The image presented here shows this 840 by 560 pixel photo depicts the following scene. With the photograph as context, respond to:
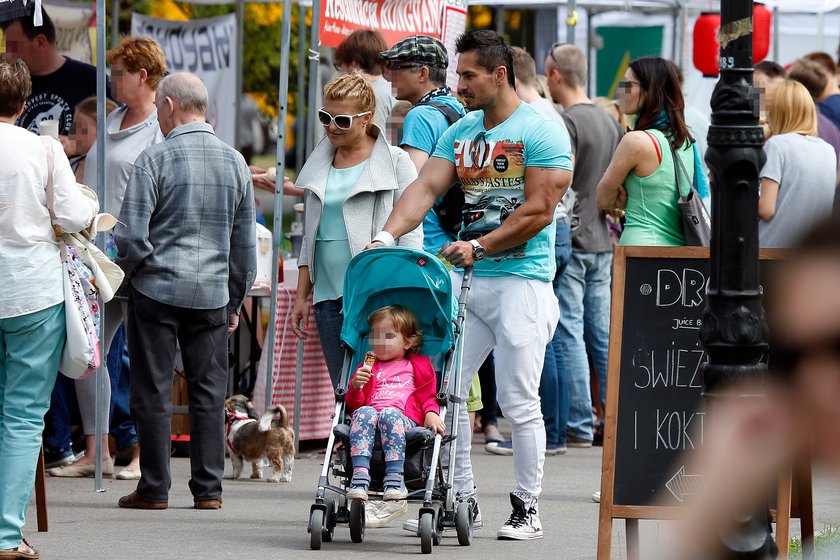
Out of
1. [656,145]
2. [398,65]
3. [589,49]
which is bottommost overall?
[656,145]

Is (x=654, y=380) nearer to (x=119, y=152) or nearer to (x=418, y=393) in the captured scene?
(x=418, y=393)

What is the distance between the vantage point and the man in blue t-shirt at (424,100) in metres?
7.03

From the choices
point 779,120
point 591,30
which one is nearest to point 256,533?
point 779,120

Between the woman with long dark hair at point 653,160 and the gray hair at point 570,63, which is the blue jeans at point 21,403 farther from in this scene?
the gray hair at point 570,63

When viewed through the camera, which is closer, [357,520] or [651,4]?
Result: [357,520]

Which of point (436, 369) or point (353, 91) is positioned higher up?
point (353, 91)

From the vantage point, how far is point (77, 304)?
18.9 feet

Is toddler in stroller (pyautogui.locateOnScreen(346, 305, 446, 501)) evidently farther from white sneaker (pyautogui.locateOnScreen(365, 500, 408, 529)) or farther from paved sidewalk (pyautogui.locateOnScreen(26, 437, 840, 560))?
white sneaker (pyautogui.locateOnScreen(365, 500, 408, 529))

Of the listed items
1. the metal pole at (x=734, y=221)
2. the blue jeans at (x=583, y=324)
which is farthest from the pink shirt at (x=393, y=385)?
the blue jeans at (x=583, y=324)

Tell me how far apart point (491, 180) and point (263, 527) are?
6.56 feet

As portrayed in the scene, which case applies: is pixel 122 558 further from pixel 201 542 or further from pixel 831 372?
pixel 831 372

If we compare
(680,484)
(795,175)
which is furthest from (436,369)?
(795,175)

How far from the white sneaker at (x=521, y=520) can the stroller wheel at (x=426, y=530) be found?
0.54 m

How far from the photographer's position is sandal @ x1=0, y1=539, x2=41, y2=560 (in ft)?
18.4
